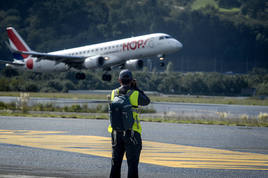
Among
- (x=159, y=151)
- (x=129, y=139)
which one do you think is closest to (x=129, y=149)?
(x=129, y=139)

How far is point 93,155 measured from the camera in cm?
1346

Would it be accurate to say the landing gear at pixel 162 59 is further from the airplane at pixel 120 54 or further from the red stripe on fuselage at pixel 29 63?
the red stripe on fuselage at pixel 29 63

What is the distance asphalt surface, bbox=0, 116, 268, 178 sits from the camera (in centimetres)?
1078

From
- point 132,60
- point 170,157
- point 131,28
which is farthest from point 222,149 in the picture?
point 131,28

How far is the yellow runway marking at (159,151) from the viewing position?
40.3 ft

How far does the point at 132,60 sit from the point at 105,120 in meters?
18.5

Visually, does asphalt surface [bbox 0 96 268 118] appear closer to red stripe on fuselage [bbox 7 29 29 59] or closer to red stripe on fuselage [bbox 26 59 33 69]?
red stripe on fuselage [bbox 26 59 33 69]

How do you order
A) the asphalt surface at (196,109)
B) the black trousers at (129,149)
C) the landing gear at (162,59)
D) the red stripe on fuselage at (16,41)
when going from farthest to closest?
the red stripe on fuselage at (16,41), the landing gear at (162,59), the asphalt surface at (196,109), the black trousers at (129,149)

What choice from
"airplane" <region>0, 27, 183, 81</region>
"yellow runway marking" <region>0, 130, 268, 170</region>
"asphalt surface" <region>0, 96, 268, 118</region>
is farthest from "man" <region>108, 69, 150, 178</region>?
"airplane" <region>0, 27, 183, 81</region>

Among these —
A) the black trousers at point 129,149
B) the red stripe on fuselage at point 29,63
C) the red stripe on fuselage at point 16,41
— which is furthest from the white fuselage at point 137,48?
the black trousers at point 129,149

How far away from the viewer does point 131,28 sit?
200 metres

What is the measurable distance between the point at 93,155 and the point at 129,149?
16.3ft

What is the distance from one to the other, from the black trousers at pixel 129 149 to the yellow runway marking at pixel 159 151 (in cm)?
331

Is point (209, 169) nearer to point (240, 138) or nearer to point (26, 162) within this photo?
point (26, 162)
